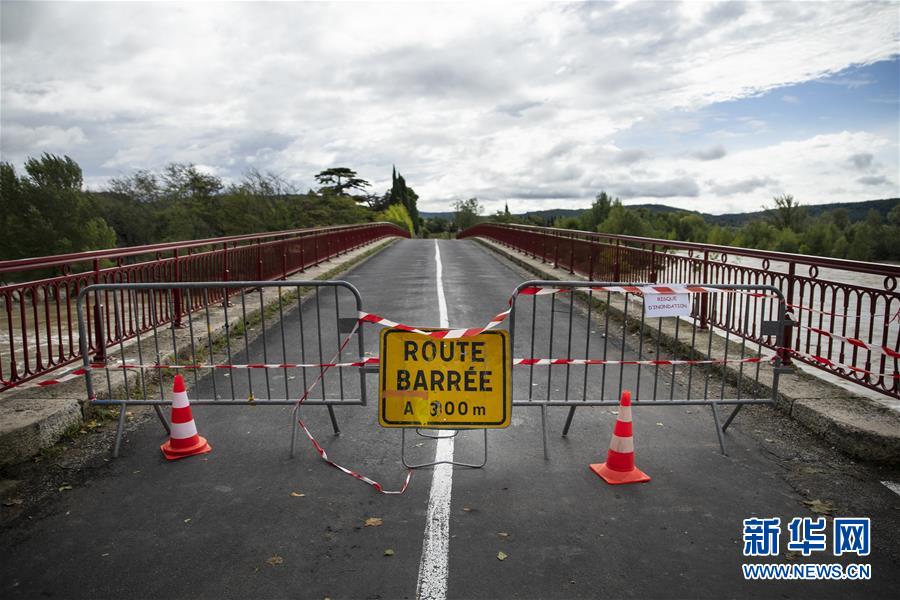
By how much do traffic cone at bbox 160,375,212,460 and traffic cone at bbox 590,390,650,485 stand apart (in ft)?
10.1

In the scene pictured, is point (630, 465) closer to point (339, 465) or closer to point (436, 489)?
point (436, 489)

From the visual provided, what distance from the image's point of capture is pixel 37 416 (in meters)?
4.57

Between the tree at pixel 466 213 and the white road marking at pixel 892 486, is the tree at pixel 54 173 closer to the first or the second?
the white road marking at pixel 892 486

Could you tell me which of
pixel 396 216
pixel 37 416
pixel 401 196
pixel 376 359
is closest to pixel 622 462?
pixel 376 359

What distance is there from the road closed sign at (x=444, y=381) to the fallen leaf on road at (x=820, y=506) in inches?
79.4

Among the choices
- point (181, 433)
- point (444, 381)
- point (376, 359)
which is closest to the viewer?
point (444, 381)

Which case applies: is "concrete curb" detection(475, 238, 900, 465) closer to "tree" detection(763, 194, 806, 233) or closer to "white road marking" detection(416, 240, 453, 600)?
"white road marking" detection(416, 240, 453, 600)

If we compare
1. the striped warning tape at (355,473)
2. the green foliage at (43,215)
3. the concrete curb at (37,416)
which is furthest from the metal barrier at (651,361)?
the green foliage at (43,215)

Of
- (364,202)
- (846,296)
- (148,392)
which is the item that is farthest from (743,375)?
(364,202)

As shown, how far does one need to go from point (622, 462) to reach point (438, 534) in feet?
5.00

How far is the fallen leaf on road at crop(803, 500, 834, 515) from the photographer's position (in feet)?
11.9

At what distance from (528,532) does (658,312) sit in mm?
2339

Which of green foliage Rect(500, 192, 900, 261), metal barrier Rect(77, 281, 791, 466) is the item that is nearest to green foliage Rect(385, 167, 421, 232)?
green foliage Rect(500, 192, 900, 261)

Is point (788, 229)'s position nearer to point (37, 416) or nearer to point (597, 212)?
point (597, 212)
